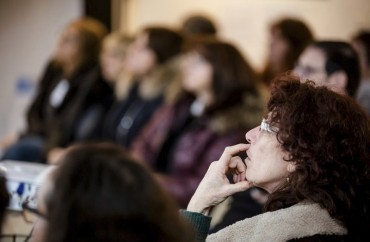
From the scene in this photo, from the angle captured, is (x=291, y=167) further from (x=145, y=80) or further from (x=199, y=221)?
(x=145, y=80)

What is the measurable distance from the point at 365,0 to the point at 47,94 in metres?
2.19

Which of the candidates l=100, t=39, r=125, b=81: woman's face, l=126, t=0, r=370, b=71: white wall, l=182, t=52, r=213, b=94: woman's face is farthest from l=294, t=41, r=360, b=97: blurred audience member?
l=126, t=0, r=370, b=71: white wall

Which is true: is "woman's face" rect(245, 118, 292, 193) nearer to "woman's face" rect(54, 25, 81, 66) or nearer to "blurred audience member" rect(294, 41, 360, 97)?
"blurred audience member" rect(294, 41, 360, 97)

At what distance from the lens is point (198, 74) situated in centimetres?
403

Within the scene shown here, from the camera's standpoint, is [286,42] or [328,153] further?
[286,42]

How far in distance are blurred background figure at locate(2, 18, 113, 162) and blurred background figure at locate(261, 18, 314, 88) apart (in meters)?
1.23

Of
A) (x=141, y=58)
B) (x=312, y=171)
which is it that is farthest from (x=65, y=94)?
(x=312, y=171)

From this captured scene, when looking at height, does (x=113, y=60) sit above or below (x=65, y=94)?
above

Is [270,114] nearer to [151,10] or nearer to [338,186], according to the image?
[338,186]

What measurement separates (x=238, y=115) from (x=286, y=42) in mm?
942

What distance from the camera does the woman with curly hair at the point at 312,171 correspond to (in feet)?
6.70

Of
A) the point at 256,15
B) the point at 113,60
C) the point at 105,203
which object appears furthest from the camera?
the point at 256,15

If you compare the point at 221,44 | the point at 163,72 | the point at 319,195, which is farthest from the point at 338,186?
the point at 163,72

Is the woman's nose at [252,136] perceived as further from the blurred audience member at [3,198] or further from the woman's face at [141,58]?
the woman's face at [141,58]
